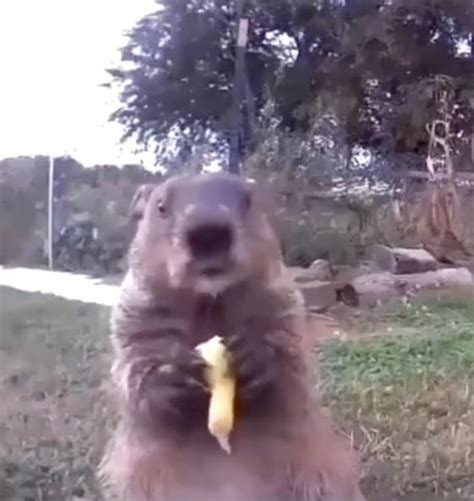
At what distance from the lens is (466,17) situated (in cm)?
103

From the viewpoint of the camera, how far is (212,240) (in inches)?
28.5

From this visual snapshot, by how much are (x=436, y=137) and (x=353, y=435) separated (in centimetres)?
30

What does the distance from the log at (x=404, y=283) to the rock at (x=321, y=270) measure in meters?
0.04

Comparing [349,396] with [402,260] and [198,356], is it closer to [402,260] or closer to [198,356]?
[402,260]

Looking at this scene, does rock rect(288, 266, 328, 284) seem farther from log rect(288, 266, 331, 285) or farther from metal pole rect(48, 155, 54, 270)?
metal pole rect(48, 155, 54, 270)

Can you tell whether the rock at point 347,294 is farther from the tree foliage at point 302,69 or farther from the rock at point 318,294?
the tree foliage at point 302,69

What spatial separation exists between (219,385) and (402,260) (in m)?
0.35

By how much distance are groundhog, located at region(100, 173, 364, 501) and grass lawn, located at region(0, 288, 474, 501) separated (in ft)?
0.29

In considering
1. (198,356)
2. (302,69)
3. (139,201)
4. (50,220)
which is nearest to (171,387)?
(198,356)

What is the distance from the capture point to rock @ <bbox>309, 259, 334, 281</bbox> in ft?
3.03

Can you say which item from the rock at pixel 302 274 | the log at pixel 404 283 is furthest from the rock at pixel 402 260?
the rock at pixel 302 274

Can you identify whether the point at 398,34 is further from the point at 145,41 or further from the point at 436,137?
the point at 145,41

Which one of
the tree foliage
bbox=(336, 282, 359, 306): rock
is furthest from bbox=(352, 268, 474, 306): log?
the tree foliage

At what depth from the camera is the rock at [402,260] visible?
1028 millimetres
